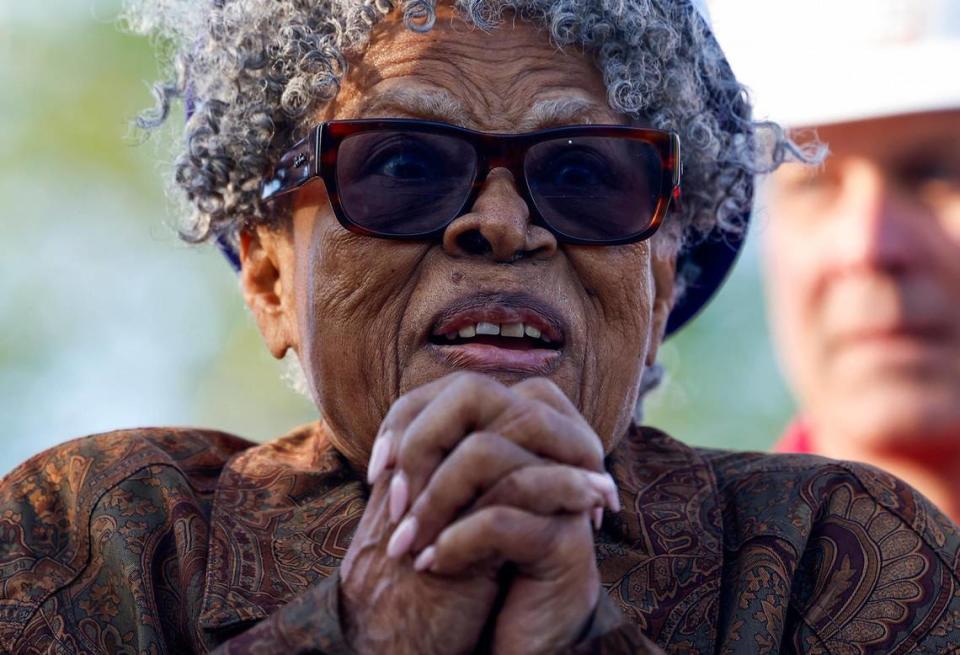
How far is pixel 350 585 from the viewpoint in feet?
7.34

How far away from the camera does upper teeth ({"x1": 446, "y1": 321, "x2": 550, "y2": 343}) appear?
8.74 feet

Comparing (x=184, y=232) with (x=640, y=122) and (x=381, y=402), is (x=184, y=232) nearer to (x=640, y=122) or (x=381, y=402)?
(x=381, y=402)

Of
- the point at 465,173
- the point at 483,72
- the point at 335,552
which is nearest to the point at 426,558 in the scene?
the point at 335,552

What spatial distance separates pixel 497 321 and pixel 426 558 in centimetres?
65

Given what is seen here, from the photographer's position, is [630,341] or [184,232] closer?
[630,341]

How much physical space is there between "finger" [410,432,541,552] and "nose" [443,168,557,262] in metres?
0.62

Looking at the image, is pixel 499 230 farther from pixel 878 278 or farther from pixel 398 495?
pixel 878 278

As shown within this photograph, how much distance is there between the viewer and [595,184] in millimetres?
2793

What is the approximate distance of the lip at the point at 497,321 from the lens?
2.65 meters

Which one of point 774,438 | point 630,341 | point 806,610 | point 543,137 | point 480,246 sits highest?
point 543,137

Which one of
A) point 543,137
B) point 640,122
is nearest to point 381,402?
point 543,137

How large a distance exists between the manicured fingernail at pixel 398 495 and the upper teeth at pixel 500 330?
0.55m

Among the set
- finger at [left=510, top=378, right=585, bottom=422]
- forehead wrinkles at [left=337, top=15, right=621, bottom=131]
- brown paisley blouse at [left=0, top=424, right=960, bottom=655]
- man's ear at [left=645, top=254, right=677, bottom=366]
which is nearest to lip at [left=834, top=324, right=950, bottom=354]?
man's ear at [left=645, top=254, right=677, bottom=366]

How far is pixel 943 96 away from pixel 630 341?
3.50 meters
